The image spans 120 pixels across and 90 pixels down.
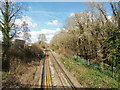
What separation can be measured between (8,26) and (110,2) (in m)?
15.5

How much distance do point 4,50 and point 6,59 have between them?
1.21 metres

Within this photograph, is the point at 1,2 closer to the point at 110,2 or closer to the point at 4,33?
the point at 4,33

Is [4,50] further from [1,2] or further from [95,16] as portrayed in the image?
[95,16]

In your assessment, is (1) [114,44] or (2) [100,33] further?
(2) [100,33]

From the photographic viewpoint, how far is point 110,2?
11.6 metres

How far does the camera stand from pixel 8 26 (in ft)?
32.7

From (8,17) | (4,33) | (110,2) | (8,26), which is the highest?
(110,2)

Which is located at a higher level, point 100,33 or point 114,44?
point 100,33

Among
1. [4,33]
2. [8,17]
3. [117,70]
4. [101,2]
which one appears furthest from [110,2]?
[4,33]

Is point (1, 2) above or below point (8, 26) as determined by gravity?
above

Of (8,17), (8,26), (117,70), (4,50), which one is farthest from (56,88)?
(8,17)

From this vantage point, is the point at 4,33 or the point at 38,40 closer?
the point at 4,33

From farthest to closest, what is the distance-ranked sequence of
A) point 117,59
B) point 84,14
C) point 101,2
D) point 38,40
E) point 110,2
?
1. point 38,40
2. point 84,14
3. point 101,2
4. point 110,2
5. point 117,59

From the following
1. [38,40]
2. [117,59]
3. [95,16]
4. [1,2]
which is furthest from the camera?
[38,40]
